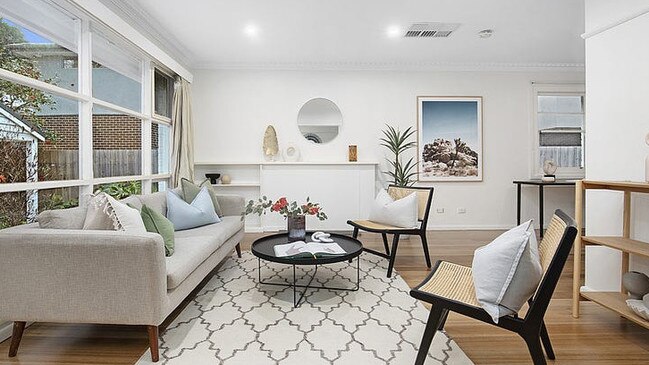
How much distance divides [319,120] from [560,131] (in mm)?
3762

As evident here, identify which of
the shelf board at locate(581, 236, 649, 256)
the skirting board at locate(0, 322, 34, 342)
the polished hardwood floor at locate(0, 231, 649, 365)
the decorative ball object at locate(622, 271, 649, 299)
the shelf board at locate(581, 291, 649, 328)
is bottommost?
the polished hardwood floor at locate(0, 231, 649, 365)

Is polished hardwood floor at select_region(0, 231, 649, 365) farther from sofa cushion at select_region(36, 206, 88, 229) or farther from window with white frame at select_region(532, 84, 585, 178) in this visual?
window with white frame at select_region(532, 84, 585, 178)

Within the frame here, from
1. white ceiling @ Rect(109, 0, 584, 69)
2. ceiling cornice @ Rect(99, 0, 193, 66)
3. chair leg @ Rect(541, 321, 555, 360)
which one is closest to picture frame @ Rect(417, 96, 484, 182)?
white ceiling @ Rect(109, 0, 584, 69)

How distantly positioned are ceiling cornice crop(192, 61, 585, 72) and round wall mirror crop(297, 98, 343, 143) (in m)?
0.53

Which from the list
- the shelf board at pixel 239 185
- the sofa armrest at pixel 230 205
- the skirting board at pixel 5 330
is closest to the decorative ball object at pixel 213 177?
the shelf board at pixel 239 185

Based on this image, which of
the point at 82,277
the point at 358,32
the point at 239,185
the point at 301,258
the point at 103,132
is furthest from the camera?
the point at 239,185

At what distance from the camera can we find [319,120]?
5.61 metres

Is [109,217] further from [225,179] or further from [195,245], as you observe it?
[225,179]

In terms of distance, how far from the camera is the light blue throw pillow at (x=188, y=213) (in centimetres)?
342

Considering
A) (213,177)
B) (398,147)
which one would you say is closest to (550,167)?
(398,147)

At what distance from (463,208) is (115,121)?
4.82 m

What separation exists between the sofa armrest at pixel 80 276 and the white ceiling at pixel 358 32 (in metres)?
2.38

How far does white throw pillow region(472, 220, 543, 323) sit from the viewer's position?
5.23 feet

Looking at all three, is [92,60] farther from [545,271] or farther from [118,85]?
[545,271]
